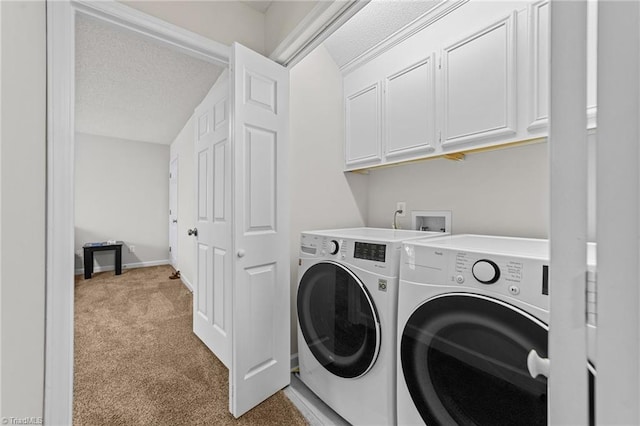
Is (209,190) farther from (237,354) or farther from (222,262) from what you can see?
(237,354)

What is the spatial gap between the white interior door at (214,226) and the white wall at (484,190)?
1.25 meters

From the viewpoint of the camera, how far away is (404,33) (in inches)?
68.0

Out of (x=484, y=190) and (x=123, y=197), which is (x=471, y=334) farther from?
(x=123, y=197)

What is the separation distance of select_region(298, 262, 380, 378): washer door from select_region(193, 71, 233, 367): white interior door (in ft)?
1.95

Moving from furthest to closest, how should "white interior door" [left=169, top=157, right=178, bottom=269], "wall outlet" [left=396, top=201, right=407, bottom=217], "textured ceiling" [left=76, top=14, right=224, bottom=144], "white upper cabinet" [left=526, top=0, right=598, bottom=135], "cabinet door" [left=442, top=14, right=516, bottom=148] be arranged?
"white interior door" [left=169, top=157, right=178, bottom=269]
"textured ceiling" [left=76, top=14, right=224, bottom=144]
"wall outlet" [left=396, top=201, right=407, bottom=217]
"cabinet door" [left=442, top=14, right=516, bottom=148]
"white upper cabinet" [left=526, top=0, right=598, bottom=135]

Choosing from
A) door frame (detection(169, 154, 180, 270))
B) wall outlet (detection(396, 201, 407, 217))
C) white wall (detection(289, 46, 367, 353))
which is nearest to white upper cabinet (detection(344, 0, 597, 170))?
white wall (detection(289, 46, 367, 353))

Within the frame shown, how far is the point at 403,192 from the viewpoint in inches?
80.2

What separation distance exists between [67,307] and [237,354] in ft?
2.51

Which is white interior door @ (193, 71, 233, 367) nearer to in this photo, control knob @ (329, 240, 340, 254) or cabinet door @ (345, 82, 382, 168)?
control knob @ (329, 240, 340, 254)

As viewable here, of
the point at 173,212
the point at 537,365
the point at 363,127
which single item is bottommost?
the point at 537,365

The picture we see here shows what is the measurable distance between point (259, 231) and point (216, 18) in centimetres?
120

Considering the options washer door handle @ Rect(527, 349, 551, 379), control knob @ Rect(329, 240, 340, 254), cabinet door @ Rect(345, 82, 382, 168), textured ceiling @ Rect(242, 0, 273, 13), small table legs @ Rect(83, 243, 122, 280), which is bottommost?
small table legs @ Rect(83, 243, 122, 280)

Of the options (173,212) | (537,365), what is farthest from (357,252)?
(173,212)

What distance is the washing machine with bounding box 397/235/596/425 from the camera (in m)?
0.79
